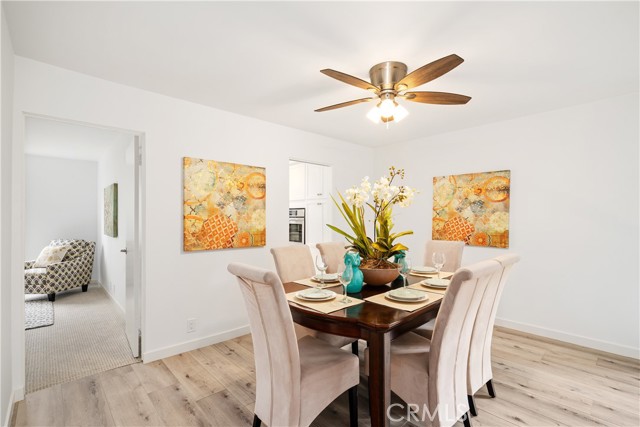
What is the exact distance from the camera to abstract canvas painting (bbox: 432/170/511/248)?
3414 millimetres

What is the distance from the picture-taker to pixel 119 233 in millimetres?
4184

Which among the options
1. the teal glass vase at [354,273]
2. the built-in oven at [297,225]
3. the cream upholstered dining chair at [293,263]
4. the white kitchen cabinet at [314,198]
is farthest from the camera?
the built-in oven at [297,225]

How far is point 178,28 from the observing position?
1.75 m

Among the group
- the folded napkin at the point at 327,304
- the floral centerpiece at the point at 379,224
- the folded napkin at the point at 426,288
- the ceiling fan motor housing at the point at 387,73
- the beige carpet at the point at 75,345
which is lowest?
the beige carpet at the point at 75,345

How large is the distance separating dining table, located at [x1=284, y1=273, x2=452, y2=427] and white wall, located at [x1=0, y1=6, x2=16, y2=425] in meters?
1.59

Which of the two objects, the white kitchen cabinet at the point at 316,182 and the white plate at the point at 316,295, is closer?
the white plate at the point at 316,295

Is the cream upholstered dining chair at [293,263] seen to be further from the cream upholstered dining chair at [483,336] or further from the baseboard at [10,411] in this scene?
the baseboard at [10,411]

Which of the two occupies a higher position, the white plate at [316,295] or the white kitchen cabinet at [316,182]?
the white kitchen cabinet at [316,182]

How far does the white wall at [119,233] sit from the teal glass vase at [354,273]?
7.62 ft

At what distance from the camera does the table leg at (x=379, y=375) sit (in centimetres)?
Result: 146

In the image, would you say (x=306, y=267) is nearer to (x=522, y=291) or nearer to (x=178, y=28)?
(x=178, y=28)

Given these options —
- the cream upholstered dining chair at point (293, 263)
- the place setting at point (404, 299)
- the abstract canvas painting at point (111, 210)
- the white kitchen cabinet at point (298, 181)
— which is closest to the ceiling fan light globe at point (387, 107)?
the place setting at point (404, 299)

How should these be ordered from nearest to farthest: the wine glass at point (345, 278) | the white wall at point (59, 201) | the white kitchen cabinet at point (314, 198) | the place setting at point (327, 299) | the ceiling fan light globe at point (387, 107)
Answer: the place setting at point (327, 299)
the wine glass at point (345, 278)
the ceiling fan light globe at point (387, 107)
the white kitchen cabinet at point (314, 198)
the white wall at point (59, 201)

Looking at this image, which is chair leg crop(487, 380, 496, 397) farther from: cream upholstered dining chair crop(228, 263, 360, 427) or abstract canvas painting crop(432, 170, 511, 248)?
abstract canvas painting crop(432, 170, 511, 248)
